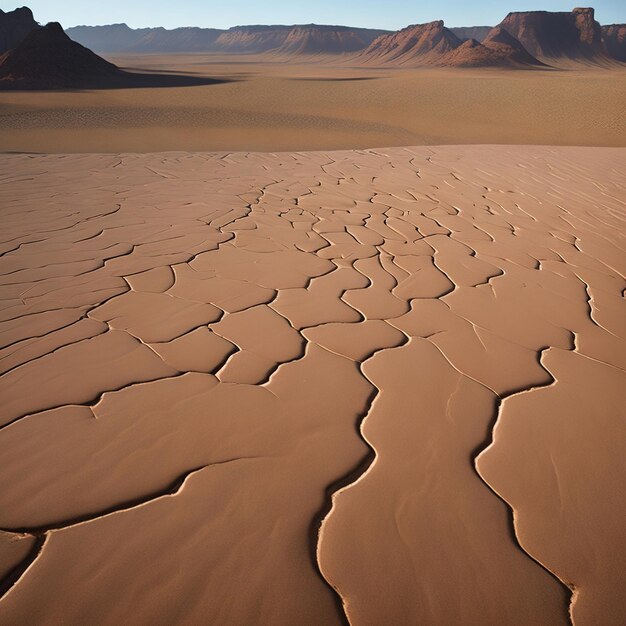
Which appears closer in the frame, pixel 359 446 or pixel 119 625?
pixel 119 625

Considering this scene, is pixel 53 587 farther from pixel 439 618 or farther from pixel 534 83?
pixel 534 83

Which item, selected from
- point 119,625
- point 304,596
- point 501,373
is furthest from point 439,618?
point 501,373

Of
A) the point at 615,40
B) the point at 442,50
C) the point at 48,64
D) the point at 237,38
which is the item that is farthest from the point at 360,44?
the point at 48,64

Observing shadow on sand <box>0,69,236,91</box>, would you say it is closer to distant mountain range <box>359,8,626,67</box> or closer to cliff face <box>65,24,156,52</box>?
distant mountain range <box>359,8,626,67</box>

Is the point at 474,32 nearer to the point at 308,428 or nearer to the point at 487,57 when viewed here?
the point at 487,57

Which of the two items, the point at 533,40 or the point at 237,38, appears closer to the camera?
the point at 533,40

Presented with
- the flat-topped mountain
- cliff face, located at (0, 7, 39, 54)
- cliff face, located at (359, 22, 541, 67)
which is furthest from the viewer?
the flat-topped mountain

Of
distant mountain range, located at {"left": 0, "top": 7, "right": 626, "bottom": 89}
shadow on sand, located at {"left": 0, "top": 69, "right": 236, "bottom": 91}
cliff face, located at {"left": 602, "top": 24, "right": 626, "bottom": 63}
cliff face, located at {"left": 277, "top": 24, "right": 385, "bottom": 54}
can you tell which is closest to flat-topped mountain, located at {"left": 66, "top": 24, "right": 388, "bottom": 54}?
cliff face, located at {"left": 277, "top": 24, "right": 385, "bottom": 54}
